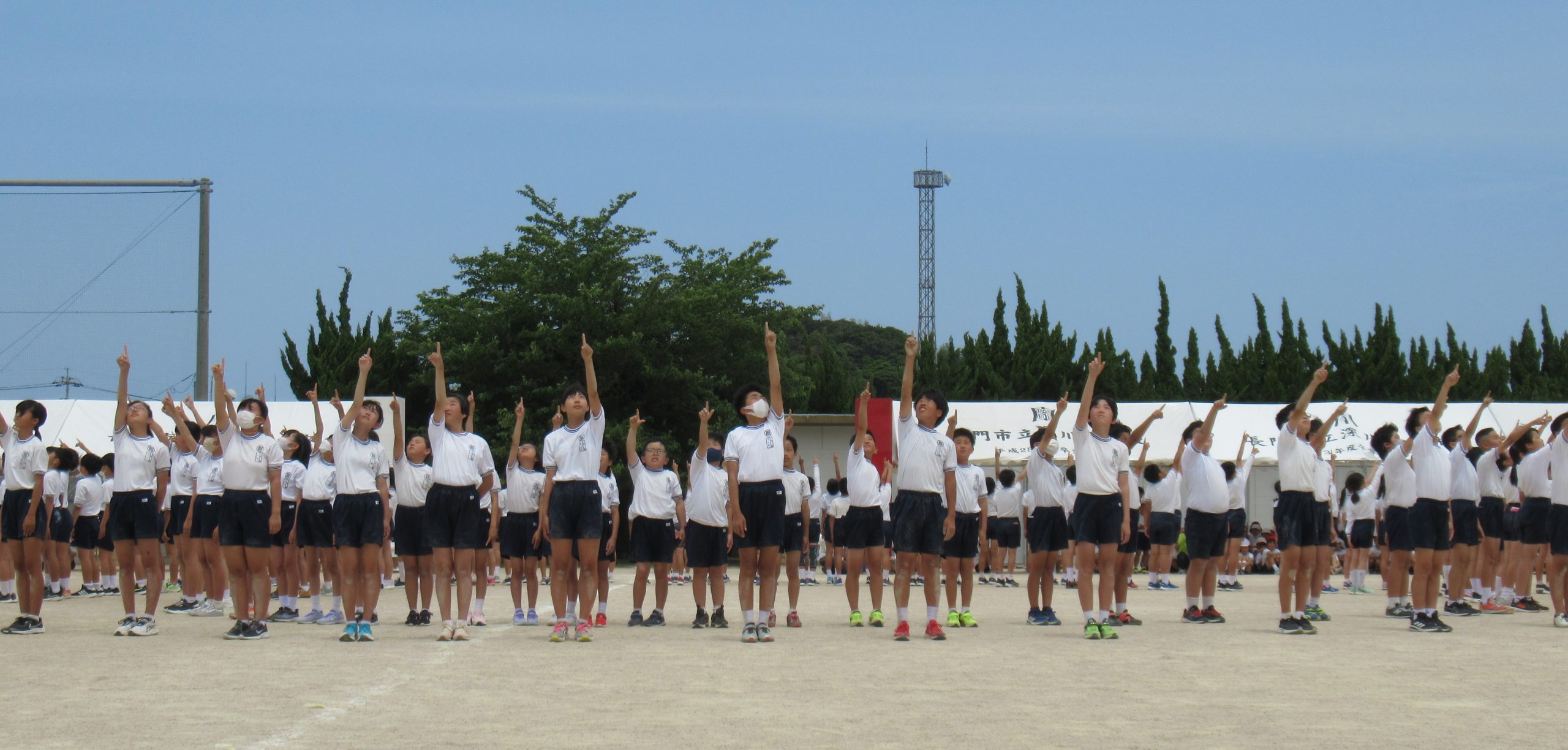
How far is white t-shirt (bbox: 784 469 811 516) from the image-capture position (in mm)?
16734

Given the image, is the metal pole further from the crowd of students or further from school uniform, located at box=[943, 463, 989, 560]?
school uniform, located at box=[943, 463, 989, 560]

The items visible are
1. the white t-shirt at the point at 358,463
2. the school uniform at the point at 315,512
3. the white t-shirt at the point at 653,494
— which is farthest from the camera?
the white t-shirt at the point at 653,494

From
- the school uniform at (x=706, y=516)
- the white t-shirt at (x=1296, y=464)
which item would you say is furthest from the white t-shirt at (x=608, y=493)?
the white t-shirt at (x=1296, y=464)

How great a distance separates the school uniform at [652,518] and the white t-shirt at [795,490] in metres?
2.84

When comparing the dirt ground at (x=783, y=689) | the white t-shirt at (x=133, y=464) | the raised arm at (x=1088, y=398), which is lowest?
the dirt ground at (x=783, y=689)

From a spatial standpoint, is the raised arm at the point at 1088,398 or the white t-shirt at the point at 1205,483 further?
the white t-shirt at the point at 1205,483

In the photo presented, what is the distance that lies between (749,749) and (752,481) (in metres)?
5.33

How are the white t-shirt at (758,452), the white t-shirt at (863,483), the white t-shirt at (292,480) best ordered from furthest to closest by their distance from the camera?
the white t-shirt at (292,480)
the white t-shirt at (863,483)
the white t-shirt at (758,452)

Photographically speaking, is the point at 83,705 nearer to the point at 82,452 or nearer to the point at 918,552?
the point at 918,552

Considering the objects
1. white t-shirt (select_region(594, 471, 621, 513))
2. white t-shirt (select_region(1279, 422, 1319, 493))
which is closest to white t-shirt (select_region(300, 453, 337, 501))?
white t-shirt (select_region(594, 471, 621, 513))

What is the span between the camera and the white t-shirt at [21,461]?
1188 cm

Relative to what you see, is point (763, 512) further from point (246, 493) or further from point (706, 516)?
point (246, 493)

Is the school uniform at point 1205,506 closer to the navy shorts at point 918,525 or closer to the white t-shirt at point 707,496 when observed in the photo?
the navy shorts at point 918,525

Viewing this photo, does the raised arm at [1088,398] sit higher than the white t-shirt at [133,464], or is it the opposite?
the raised arm at [1088,398]
